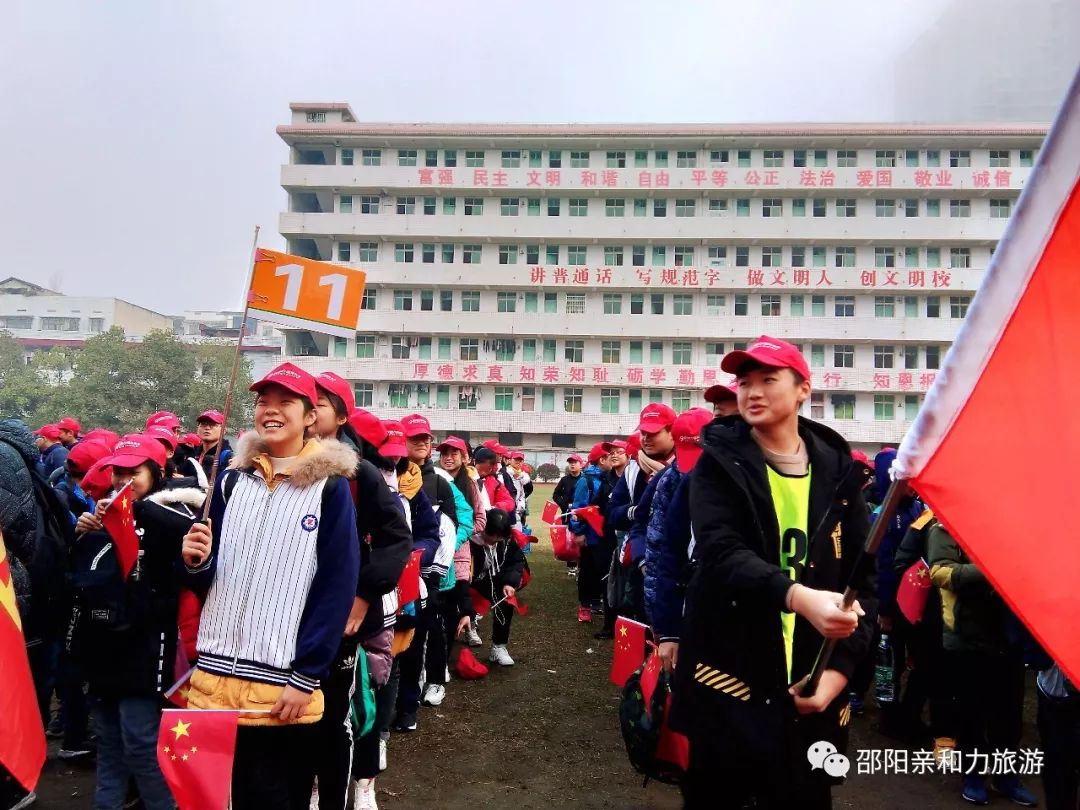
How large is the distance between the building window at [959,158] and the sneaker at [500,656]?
47.5m

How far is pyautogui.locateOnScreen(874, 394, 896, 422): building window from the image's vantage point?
43.5 m

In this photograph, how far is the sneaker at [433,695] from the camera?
5.34 meters

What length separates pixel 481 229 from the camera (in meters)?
45.3

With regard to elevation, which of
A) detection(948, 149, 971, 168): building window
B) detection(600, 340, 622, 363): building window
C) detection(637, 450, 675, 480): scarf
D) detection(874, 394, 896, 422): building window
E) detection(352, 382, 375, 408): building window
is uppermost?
detection(948, 149, 971, 168): building window

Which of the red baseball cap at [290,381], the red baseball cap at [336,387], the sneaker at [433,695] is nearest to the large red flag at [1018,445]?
the red baseball cap at [290,381]

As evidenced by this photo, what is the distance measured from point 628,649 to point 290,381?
197 centimetres

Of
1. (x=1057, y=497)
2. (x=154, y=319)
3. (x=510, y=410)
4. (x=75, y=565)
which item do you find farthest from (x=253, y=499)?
(x=154, y=319)

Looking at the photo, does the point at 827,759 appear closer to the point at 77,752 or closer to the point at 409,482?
the point at 409,482

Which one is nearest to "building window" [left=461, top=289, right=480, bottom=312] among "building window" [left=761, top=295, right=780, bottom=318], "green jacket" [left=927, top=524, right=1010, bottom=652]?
"building window" [left=761, top=295, right=780, bottom=318]

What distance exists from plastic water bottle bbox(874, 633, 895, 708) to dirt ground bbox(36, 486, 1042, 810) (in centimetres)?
20

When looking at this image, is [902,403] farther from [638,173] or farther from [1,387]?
[1,387]

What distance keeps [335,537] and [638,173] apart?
45.0 metres

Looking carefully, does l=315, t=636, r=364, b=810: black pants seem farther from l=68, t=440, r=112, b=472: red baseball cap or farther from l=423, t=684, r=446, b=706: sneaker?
l=68, t=440, r=112, b=472: red baseball cap

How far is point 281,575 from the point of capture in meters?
2.37
